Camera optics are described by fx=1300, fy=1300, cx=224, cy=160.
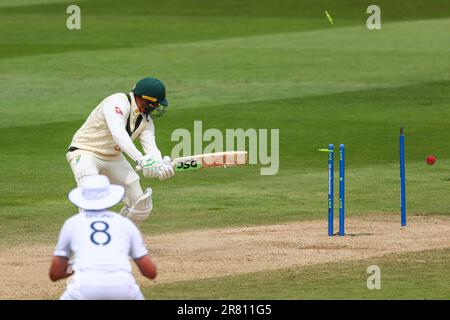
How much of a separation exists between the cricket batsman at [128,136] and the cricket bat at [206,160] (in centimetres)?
50

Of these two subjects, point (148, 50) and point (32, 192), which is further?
point (148, 50)

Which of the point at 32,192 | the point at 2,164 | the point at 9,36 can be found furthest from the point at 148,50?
the point at 32,192

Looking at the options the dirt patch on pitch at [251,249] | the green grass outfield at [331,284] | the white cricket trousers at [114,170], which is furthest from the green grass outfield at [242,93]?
the white cricket trousers at [114,170]

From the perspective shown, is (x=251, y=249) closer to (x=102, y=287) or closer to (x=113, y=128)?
(x=113, y=128)

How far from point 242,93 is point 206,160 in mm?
12771

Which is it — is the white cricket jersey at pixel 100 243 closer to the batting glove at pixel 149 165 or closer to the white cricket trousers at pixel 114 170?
the batting glove at pixel 149 165

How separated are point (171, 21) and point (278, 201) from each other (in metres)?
20.2

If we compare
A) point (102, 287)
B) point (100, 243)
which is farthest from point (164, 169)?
point (102, 287)

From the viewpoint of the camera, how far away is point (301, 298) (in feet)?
41.4

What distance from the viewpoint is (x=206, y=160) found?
15828 millimetres

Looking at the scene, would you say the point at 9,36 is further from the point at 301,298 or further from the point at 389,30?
the point at 301,298

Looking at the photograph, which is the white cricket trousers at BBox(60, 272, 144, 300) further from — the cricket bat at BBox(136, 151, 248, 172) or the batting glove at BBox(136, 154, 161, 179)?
the cricket bat at BBox(136, 151, 248, 172)
